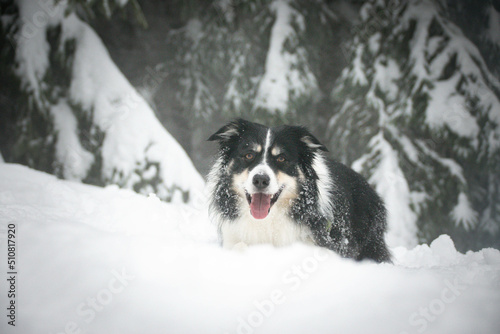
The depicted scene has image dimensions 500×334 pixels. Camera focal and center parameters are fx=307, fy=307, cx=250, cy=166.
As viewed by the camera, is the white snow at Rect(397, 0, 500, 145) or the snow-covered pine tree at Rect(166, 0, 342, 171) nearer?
the white snow at Rect(397, 0, 500, 145)

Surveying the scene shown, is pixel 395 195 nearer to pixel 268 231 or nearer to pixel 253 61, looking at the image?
pixel 268 231

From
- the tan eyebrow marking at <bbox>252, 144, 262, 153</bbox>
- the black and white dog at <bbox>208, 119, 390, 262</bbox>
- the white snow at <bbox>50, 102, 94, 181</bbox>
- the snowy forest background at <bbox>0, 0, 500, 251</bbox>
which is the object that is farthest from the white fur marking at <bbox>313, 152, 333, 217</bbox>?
the white snow at <bbox>50, 102, 94, 181</bbox>

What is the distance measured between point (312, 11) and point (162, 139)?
647cm

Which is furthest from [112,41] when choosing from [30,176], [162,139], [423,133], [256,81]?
[423,133]

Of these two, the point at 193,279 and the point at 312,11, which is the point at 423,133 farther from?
the point at 193,279

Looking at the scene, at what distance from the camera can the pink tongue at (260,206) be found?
2592 mm

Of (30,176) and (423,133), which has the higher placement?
(423,133)

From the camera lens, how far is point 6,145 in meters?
4.51

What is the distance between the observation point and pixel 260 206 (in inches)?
102

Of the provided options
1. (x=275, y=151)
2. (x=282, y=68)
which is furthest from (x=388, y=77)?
(x=275, y=151)

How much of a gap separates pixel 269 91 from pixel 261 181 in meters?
5.87

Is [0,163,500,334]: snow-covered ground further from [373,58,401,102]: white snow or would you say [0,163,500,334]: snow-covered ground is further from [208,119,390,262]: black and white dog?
[373,58,401,102]: white snow

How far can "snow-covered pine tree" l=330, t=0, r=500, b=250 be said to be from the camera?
6.32 m

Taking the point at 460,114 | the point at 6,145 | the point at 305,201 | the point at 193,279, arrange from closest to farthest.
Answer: the point at 193,279 < the point at 305,201 < the point at 6,145 < the point at 460,114
